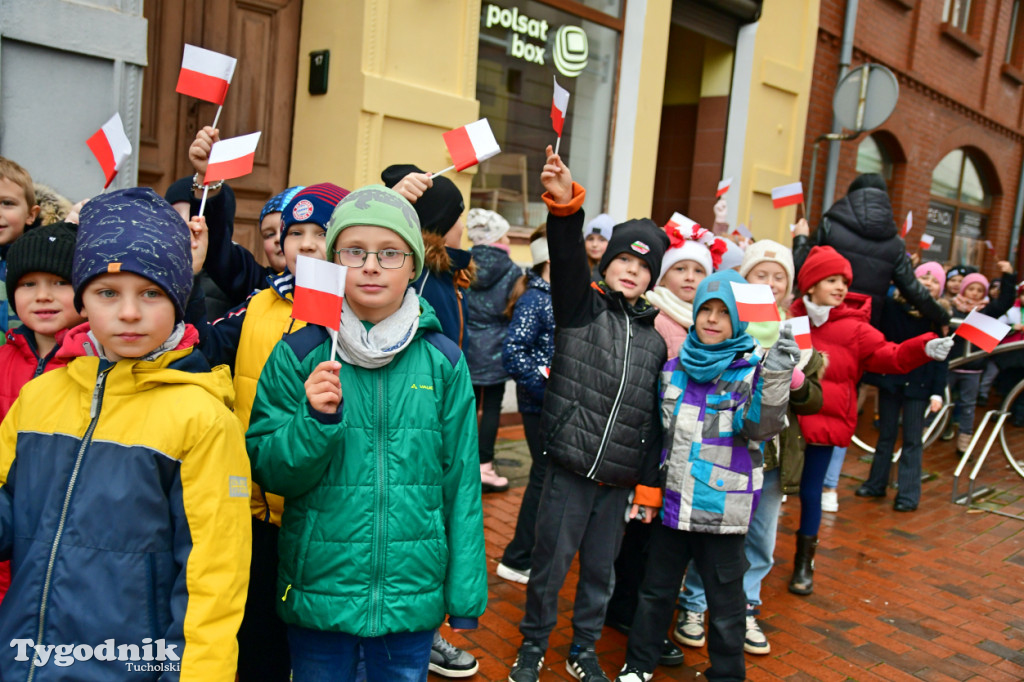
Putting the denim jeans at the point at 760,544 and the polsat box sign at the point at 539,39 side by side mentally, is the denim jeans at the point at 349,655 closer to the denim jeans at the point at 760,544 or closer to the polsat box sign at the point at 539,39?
the denim jeans at the point at 760,544

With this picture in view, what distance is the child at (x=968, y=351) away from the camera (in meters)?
7.55

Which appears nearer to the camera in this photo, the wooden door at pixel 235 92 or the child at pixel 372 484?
the child at pixel 372 484

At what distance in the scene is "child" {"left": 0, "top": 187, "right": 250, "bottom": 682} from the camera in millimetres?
1722

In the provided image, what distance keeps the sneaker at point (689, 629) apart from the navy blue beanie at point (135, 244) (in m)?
2.70

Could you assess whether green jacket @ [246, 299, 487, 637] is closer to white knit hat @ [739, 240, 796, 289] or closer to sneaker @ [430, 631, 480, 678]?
sneaker @ [430, 631, 480, 678]

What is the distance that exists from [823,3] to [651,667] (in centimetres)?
872

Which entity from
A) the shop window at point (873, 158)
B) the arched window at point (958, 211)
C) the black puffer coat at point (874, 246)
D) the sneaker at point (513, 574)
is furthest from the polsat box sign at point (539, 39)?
the arched window at point (958, 211)

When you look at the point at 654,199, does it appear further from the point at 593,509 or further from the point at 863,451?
the point at 593,509

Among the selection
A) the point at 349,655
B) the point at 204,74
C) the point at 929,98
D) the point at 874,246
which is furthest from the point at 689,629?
the point at 929,98

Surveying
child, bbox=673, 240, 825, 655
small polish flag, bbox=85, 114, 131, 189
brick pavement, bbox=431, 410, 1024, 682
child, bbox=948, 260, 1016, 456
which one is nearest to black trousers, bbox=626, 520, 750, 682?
brick pavement, bbox=431, 410, 1024, 682

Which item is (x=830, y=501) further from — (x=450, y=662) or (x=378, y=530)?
(x=378, y=530)

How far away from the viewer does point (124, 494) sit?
5.70ft

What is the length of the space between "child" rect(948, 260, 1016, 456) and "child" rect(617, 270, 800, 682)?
18.1ft

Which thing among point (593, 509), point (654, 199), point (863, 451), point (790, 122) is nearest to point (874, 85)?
point (790, 122)
